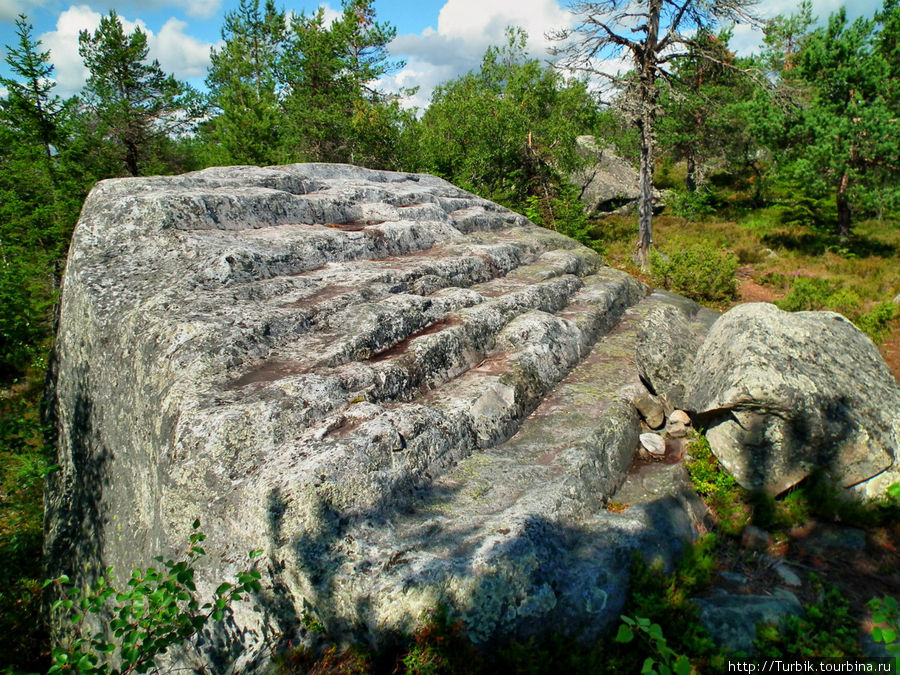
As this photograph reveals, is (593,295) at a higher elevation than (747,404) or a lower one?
higher

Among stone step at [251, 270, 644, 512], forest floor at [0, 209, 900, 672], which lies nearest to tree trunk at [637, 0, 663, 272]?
forest floor at [0, 209, 900, 672]

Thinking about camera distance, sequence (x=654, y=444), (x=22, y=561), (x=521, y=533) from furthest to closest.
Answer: (x=22, y=561) → (x=654, y=444) → (x=521, y=533)

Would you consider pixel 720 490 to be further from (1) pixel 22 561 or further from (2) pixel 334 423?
(1) pixel 22 561

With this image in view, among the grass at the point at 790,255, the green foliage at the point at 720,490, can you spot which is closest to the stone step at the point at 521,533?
the green foliage at the point at 720,490

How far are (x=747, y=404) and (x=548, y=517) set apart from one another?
11.8 feet

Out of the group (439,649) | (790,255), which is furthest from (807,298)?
(439,649)

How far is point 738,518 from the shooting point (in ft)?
20.0

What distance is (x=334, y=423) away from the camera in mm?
5215

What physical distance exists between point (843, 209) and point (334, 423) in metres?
29.5

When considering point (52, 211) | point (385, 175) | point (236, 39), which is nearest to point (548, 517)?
point (385, 175)

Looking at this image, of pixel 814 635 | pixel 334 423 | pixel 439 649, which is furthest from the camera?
pixel 334 423

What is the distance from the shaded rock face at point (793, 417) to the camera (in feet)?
20.6

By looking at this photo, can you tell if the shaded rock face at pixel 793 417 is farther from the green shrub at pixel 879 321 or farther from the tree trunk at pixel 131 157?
the tree trunk at pixel 131 157

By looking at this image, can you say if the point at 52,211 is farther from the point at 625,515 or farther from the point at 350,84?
the point at 625,515
